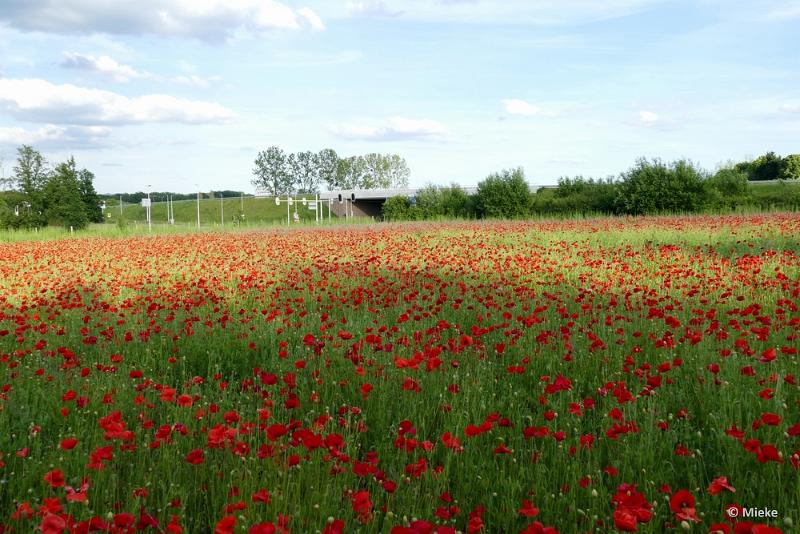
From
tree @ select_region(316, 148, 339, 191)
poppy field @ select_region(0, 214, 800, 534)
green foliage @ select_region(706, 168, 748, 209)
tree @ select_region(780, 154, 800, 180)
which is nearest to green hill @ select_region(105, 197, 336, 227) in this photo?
tree @ select_region(316, 148, 339, 191)

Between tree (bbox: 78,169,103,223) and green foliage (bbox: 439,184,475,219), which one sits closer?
green foliage (bbox: 439,184,475,219)

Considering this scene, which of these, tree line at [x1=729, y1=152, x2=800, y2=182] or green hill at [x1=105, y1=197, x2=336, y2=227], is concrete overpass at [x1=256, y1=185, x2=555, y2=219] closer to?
green hill at [x1=105, y1=197, x2=336, y2=227]

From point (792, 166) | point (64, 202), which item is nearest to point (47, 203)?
point (64, 202)

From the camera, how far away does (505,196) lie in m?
41.2

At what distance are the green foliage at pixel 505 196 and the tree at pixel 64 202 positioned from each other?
25286 mm

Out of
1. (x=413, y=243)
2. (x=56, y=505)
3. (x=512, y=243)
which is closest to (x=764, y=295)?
(x=56, y=505)

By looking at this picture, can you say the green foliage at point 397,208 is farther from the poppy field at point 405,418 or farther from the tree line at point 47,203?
the poppy field at point 405,418

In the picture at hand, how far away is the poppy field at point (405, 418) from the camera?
273cm

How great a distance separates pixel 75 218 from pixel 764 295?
38768mm

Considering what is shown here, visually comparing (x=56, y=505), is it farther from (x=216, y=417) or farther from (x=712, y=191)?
(x=712, y=191)

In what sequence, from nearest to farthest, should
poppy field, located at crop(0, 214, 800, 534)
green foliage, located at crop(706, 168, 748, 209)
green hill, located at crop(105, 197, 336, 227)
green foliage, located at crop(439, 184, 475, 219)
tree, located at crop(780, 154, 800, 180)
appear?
poppy field, located at crop(0, 214, 800, 534) < green foliage, located at crop(706, 168, 748, 209) < green foliage, located at crop(439, 184, 475, 219) < tree, located at crop(780, 154, 800, 180) < green hill, located at crop(105, 197, 336, 227)

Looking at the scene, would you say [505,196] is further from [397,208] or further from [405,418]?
[405,418]

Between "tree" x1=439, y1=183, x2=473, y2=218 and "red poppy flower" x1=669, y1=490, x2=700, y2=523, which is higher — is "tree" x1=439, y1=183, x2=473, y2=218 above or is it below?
above

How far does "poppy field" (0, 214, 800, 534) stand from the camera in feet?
8.97
